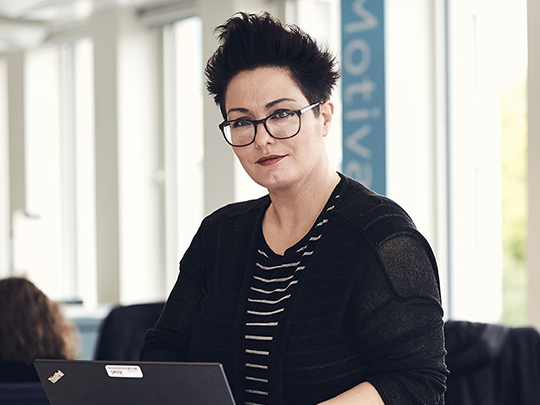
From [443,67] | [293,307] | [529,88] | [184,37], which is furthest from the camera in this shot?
[184,37]

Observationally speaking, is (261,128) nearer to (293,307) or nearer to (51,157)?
(293,307)

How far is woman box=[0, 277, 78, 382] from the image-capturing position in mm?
3043

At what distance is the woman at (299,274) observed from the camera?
157cm

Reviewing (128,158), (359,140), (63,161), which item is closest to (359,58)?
(359,140)

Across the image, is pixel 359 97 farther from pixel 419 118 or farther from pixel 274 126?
pixel 274 126

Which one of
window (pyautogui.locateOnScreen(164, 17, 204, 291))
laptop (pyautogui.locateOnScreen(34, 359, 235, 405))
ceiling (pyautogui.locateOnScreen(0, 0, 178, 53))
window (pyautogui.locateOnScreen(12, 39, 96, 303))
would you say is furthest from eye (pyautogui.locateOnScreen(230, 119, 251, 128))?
window (pyautogui.locateOnScreen(12, 39, 96, 303))

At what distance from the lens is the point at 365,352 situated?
1.61m

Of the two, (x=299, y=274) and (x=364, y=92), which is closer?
(x=299, y=274)

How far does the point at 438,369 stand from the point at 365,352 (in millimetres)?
130

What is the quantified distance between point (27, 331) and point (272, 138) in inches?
68.1

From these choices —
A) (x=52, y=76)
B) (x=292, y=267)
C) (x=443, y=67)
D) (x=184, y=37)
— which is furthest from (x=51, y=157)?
(x=292, y=267)

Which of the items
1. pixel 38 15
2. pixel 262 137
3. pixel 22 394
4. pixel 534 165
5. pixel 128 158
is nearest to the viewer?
pixel 262 137

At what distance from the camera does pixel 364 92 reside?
169 inches

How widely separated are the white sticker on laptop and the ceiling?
4797 mm
